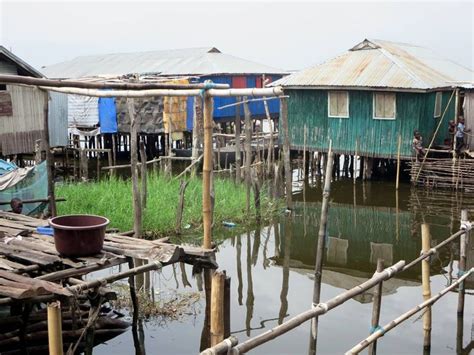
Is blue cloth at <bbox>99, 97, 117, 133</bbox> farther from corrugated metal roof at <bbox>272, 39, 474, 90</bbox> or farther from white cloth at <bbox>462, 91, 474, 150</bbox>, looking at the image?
white cloth at <bbox>462, 91, 474, 150</bbox>

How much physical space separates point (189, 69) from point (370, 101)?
30.8 feet

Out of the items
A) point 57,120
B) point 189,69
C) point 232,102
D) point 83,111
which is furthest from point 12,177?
point 232,102

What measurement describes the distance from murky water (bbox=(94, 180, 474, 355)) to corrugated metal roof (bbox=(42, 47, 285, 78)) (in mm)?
11034

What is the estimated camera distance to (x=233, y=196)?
43.5ft

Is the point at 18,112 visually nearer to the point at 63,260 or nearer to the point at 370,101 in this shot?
the point at 370,101

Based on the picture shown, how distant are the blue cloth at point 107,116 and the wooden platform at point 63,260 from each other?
16.0m

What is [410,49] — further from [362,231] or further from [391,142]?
[362,231]

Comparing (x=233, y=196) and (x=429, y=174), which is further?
(x=429, y=174)

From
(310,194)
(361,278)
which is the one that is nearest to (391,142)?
(310,194)

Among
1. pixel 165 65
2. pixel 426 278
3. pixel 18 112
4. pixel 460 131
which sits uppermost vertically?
pixel 165 65

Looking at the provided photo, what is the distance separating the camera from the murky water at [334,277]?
7383 mm

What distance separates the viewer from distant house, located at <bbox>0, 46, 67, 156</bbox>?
49.6 ft

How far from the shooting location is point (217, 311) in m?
4.03

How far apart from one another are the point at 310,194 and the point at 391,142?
3167mm
